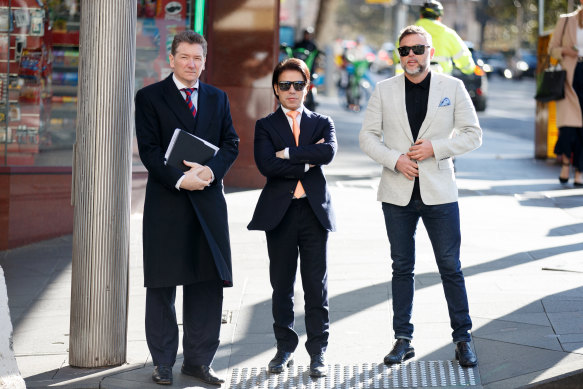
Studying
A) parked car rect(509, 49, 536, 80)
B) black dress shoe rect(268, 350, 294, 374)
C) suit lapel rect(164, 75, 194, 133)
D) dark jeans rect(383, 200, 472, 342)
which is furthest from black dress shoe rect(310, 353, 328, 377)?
parked car rect(509, 49, 536, 80)

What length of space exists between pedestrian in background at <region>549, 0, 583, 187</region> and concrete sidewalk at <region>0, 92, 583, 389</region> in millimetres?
638

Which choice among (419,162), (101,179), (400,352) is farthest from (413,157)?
(101,179)

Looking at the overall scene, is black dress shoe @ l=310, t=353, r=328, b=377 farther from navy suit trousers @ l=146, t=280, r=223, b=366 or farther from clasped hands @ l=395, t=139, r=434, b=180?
clasped hands @ l=395, t=139, r=434, b=180

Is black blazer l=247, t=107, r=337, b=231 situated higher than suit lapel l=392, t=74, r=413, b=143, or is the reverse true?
suit lapel l=392, t=74, r=413, b=143

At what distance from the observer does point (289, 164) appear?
5.51 m

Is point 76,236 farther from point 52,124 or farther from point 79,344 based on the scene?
point 52,124

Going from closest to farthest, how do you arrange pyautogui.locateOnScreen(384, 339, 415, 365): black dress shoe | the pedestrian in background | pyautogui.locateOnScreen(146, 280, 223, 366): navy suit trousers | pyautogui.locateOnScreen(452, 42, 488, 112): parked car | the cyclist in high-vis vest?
pyautogui.locateOnScreen(146, 280, 223, 366): navy suit trousers, pyautogui.locateOnScreen(384, 339, 415, 365): black dress shoe, the cyclist in high-vis vest, the pedestrian in background, pyautogui.locateOnScreen(452, 42, 488, 112): parked car

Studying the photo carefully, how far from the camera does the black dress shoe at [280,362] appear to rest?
18.3 ft

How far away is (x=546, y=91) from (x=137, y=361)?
698cm

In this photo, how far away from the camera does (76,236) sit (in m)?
5.76

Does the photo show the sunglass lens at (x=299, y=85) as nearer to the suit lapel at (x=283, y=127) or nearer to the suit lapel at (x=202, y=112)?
the suit lapel at (x=283, y=127)

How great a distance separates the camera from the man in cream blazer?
562cm

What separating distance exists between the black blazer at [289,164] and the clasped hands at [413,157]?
0.39 m

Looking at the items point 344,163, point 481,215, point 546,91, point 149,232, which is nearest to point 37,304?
point 149,232
